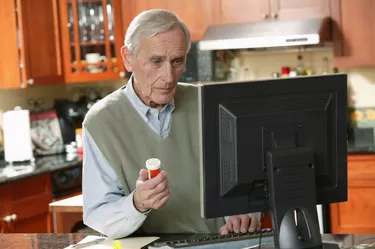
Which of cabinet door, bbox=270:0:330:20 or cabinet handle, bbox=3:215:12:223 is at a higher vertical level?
cabinet door, bbox=270:0:330:20

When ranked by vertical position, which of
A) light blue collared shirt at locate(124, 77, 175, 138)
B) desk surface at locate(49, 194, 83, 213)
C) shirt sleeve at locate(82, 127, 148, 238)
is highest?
light blue collared shirt at locate(124, 77, 175, 138)

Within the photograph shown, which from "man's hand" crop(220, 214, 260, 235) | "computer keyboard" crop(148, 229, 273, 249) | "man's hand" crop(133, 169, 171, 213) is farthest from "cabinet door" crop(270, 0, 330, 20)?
"man's hand" crop(133, 169, 171, 213)

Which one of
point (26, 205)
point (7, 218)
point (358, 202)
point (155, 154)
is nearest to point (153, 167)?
point (155, 154)

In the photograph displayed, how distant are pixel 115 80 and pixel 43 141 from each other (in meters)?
0.85

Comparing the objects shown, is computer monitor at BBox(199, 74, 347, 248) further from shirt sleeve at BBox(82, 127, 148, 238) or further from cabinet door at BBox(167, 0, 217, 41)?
cabinet door at BBox(167, 0, 217, 41)

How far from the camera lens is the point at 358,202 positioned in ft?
15.2

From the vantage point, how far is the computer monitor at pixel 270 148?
2.04m

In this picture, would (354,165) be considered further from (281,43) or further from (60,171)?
(60,171)

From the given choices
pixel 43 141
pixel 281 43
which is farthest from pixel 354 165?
pixel 43 141

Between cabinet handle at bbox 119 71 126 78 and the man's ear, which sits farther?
cabinet handle at bbox 119 71 126 78

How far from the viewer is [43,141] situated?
5.21 meters

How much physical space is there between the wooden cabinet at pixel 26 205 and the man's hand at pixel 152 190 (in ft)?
6.90

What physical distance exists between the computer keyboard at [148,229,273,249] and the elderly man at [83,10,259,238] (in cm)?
12

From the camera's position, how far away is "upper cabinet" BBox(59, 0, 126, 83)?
5184 millimetres
